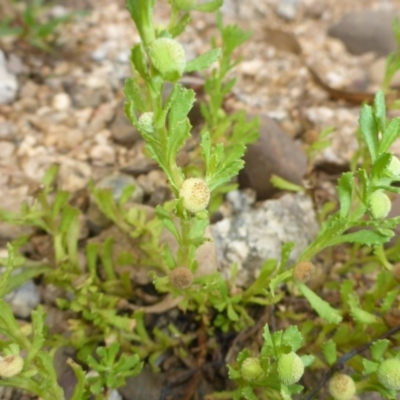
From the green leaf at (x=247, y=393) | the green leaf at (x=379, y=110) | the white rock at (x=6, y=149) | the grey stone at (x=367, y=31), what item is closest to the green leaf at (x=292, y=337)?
the green leaf at (x=247, y=393)

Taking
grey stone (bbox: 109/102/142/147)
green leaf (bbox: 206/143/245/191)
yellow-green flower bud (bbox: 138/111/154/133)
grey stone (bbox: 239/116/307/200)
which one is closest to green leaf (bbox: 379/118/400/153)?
green leaf (bbox: 206/143/245/191)

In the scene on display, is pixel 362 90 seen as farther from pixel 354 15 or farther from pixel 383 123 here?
pixel 383 123

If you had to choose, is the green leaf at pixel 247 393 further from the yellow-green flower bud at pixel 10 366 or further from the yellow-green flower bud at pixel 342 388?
the yellow-green flower bud at pixel 10 366

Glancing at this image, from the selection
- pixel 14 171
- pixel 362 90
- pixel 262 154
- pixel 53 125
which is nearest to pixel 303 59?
pixel 362 90

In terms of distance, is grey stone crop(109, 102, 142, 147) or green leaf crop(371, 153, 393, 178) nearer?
green leaf crop(371, 153, 393, 178)

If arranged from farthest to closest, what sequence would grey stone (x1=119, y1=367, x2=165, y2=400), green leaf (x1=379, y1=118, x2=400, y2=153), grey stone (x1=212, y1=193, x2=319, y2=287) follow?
1. grey stone (x1=212, y1=193, x2=319, y2=287)
2. grey stone (x1=119, y1=367, x2=165, y2=400)
3. green leaf (x1=379, y1=118, x2=400, y2=153)

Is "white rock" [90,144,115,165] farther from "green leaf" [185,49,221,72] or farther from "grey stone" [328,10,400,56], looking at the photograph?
"grey stone" [328,10,400,56]
